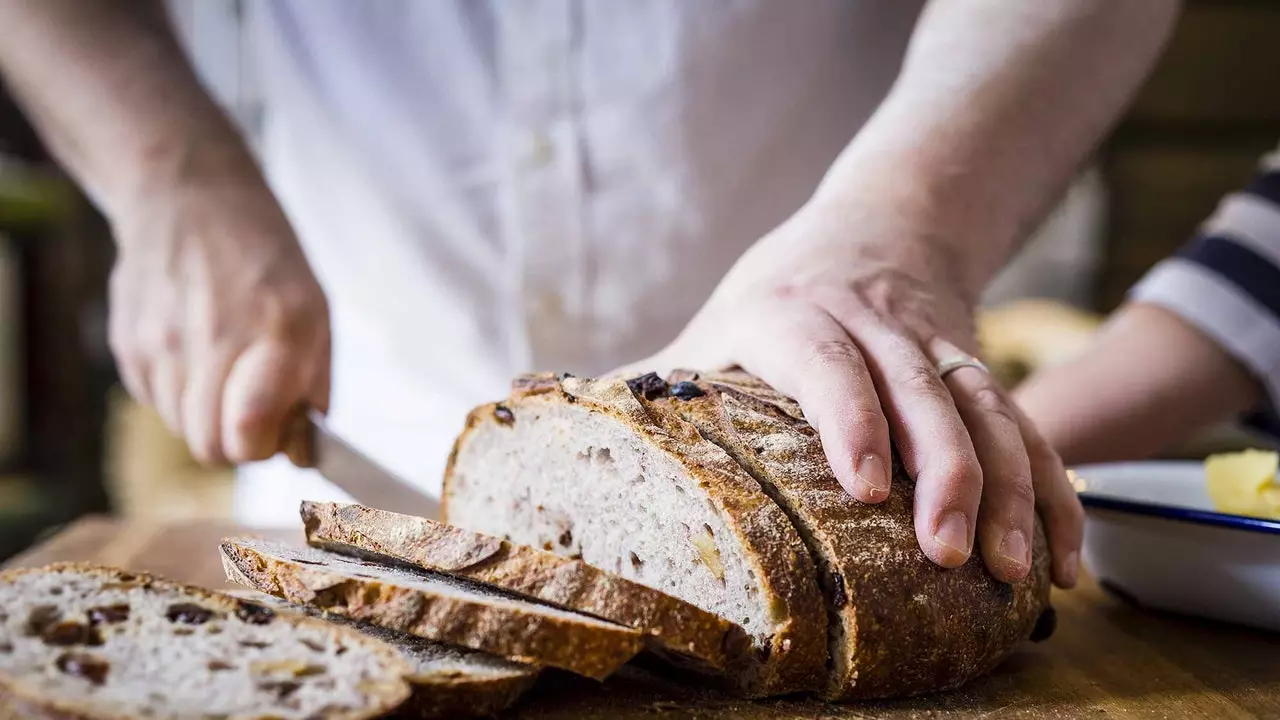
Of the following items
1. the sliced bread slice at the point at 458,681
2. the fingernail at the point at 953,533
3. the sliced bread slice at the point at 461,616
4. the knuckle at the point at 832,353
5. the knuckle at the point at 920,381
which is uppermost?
the knuckle at the point at 832,353

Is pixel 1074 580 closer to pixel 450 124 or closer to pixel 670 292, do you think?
pixel 670 292

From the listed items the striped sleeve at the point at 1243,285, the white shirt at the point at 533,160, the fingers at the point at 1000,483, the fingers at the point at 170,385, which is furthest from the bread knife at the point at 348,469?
the striped sleeve at the point at 1243,285

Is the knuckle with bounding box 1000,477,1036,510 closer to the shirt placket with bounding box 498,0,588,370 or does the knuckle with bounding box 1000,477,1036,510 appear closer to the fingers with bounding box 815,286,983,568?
the fingers with bounding box 815,286,983,568

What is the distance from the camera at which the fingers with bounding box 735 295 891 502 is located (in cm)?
133

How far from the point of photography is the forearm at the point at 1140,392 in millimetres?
2539

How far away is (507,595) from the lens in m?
1.43

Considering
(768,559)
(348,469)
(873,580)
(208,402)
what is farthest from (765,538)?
(208,402)

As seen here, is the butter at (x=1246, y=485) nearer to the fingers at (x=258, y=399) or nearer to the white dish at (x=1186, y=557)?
the white dish at (x=1186, y=557)

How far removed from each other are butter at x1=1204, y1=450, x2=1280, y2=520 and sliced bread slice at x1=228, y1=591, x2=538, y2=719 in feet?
3.75

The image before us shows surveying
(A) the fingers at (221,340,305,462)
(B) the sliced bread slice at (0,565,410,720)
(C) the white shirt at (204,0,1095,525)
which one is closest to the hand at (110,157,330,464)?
(A) the fingers at (221,340,305,462)

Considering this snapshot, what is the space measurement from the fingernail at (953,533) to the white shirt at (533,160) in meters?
1.14

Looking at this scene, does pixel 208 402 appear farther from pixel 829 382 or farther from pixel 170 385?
pixel 829 382

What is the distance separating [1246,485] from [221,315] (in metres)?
1.84

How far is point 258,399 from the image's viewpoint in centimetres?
199
